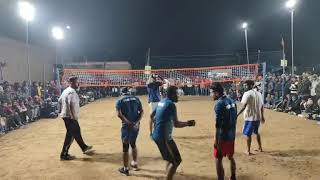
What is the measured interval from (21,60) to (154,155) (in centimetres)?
1807

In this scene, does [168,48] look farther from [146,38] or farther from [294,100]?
[294,100]

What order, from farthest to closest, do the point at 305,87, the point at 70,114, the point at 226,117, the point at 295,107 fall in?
the point at 295,107, the point at 305,87, the point at 70,114, the point at 226,117

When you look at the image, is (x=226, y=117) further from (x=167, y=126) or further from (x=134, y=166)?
(x=134, y=166)

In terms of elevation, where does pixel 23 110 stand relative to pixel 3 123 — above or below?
above

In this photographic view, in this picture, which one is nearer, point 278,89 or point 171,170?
point 171,170

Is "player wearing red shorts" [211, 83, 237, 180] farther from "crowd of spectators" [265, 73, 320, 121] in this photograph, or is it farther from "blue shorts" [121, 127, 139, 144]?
"crowd of spectators" [265, 73, 320, 121]

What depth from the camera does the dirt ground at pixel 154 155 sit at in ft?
26.9

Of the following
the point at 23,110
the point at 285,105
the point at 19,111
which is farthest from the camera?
the point at 285,105

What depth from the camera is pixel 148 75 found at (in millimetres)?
26531

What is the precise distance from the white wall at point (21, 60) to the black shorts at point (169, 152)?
58.5 ft

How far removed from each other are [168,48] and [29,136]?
99.1 feet

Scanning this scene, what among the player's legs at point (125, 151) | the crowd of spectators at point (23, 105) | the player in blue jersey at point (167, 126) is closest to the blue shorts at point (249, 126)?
the player's legs at point (125, 151)

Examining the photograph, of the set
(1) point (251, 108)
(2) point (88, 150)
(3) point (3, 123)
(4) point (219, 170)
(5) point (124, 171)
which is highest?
(1) point (251, 108)

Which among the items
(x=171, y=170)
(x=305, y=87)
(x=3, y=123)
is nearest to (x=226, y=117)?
(x=171, y=170)
